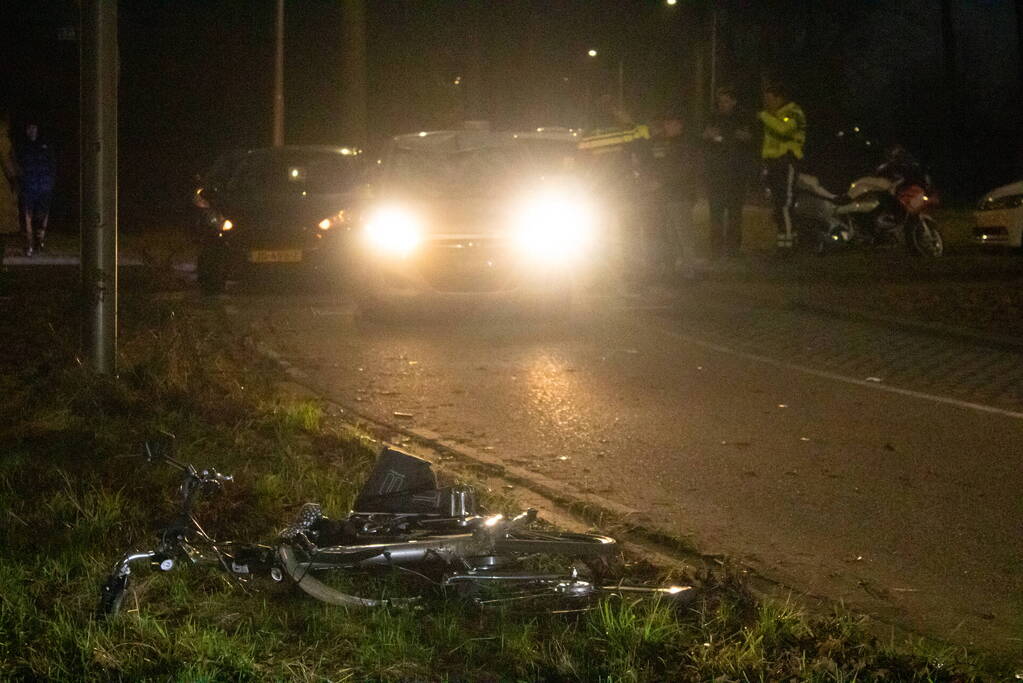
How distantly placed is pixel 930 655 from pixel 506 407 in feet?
17.5

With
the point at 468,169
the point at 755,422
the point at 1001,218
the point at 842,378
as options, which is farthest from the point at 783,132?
the point at 755,422

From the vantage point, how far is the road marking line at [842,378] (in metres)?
10.2

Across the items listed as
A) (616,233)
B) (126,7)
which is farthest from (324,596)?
(126,7)

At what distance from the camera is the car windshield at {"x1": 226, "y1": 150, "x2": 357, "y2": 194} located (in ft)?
58.3

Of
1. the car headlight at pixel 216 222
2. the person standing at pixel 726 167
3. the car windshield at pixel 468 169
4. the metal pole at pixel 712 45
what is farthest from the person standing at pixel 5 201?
the metal pole at pixel 712 45

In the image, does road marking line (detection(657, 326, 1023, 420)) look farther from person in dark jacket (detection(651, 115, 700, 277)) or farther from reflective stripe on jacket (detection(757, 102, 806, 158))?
reflective stripe on jacket (detection(757, 102, 806, 158))

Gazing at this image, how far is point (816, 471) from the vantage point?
838 centimetres

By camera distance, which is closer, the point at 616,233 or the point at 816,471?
the point at 816,471

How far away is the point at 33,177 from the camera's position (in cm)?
2009

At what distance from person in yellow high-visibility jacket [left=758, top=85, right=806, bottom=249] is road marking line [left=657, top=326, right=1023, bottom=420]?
6040mm

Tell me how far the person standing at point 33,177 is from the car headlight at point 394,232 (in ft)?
24.5

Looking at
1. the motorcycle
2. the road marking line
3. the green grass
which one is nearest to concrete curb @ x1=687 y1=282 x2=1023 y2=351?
the road marking line

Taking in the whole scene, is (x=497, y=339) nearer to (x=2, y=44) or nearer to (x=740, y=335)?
(x=740, y=335)

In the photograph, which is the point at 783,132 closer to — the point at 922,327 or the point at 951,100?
the point at 922,327
